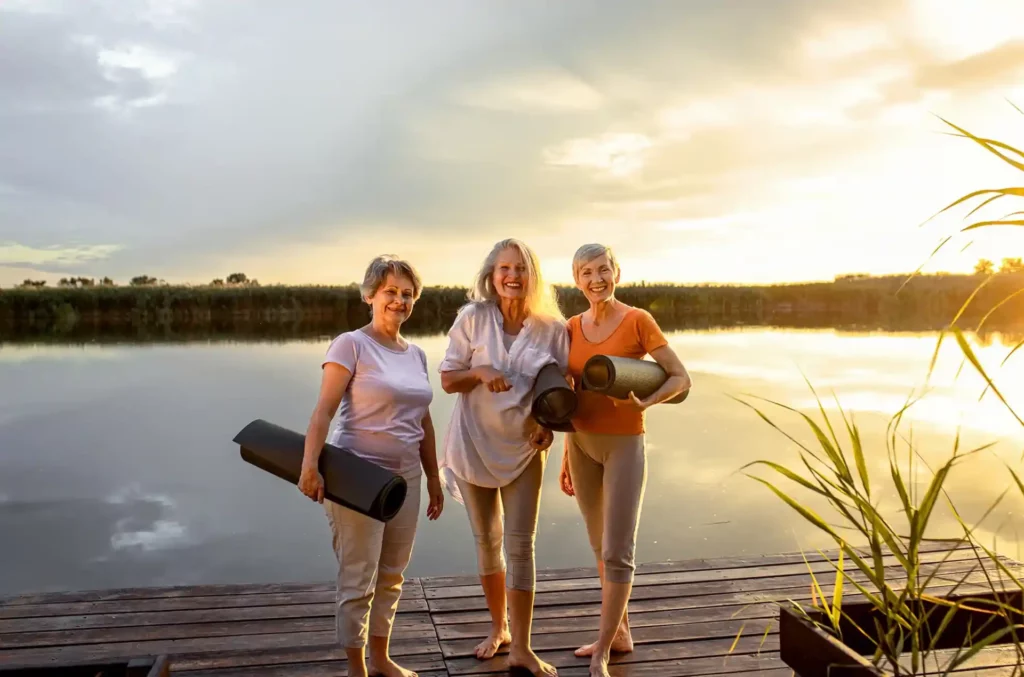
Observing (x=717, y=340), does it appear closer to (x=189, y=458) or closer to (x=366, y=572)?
(x=189, y=458)

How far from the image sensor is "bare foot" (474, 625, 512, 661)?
123 inches

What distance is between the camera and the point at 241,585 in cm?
401

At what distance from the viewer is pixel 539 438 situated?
288 centimetres

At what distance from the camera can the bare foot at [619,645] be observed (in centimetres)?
316

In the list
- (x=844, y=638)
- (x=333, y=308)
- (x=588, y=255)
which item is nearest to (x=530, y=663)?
(x=844, y=638)

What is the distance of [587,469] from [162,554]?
4.99 meters

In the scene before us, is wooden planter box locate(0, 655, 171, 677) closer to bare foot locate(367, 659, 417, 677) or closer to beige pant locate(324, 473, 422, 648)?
beige pant locate(324, 473, 422, 648)

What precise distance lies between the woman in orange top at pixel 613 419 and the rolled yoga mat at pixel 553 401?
0.42ft

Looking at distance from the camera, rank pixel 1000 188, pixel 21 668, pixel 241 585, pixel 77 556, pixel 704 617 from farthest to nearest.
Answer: pixel 77 556 < pixel 241 585 < pixel 704 617 < pixel 21 668 < pixel 1000 188

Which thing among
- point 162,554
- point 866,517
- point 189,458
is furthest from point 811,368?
point 866,517

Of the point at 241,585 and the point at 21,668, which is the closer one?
the point at 21,668

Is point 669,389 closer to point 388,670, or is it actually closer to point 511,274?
point 511,274

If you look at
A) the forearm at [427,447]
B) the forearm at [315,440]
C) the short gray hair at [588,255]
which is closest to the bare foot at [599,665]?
the forearm at [427,447]

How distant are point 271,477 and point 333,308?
81.4 feet
